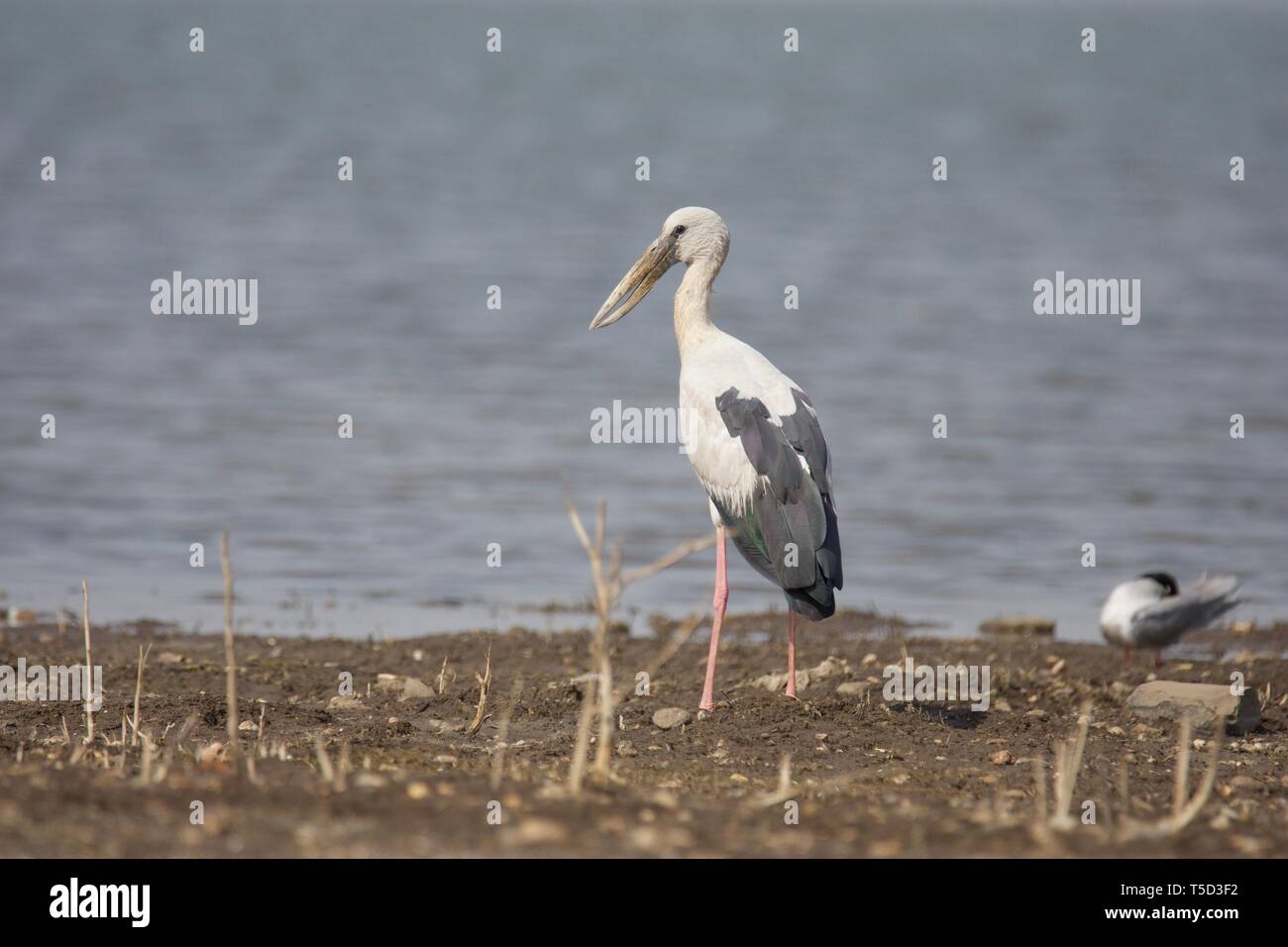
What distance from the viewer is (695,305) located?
9.25 metres

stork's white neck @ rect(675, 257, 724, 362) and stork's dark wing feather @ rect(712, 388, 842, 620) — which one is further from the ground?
stork's white neck @ rect(675, 257, 724, 362)

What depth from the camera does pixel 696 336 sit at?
30.1 feet

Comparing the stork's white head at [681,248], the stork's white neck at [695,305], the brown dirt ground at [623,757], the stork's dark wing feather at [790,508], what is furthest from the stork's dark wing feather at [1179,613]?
the stork's white head at [681,248]

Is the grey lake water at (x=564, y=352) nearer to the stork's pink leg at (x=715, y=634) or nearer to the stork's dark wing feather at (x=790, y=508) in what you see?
the stork's pink leg at (x=715, y=634)

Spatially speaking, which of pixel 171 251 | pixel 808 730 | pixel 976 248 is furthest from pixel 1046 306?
pixel 808 730

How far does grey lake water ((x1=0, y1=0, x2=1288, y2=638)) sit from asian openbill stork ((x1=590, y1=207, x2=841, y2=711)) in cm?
248

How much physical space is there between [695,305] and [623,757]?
3.15m

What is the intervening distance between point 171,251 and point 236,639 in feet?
54.8

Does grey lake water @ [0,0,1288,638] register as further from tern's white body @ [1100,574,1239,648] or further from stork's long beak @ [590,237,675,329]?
stork's long beak @ [590,237,675,329]

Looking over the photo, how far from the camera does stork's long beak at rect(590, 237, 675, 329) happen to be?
955 centimetres

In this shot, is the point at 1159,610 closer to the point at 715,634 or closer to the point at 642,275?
the point at 715,634

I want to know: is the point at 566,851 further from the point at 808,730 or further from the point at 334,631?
the point at 334,631

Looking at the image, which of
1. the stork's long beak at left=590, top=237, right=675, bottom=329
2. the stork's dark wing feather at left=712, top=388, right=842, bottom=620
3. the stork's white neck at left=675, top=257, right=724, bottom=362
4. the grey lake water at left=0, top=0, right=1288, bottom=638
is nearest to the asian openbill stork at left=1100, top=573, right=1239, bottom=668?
the grey lake water at left=0, top=0, right=1288, bottom=638

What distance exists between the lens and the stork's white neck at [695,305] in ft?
30.2
